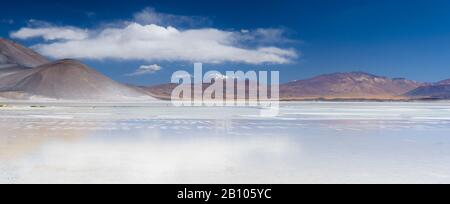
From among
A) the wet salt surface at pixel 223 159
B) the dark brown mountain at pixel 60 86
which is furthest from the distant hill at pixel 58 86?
the wet salt surface at pixel 223 159

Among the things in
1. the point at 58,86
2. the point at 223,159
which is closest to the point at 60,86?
the point at 58,86

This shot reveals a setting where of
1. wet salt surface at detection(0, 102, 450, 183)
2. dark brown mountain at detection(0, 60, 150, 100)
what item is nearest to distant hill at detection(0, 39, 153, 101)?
dark brown mountain at detection(0, 60, 150, 100)

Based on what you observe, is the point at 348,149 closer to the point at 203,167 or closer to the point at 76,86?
the point at 203,167

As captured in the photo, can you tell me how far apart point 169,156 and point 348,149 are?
419 centimetres

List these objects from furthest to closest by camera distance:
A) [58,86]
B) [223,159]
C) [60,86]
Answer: [60,86]
[58,86]
[223,159]

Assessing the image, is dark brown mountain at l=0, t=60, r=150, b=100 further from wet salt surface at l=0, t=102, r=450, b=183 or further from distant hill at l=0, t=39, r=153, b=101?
wet salt surface at l=0, t=102, r=450, b=183

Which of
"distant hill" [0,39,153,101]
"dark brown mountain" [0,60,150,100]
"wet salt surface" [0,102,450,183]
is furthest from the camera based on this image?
"dark brown mountain" [0,60,150,100]

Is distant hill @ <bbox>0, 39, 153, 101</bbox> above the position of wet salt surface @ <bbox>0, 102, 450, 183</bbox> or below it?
above

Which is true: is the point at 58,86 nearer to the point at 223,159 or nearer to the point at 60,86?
the point at 60,86

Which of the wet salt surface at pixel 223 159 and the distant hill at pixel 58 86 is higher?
the distant hill at pixel 58 86

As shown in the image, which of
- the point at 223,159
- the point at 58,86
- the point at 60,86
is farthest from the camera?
the point at 60,86

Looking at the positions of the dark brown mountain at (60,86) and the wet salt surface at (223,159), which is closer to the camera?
the wet salt surface at (223,159)

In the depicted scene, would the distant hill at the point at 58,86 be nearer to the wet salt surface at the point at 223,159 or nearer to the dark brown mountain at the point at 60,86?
the dark brown mountain at the point at 60,86
